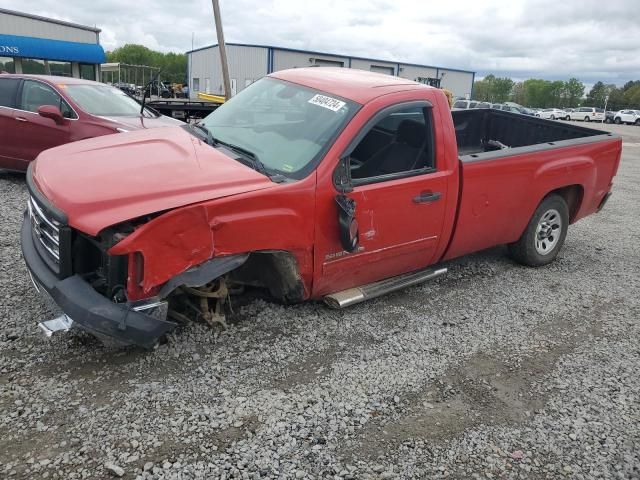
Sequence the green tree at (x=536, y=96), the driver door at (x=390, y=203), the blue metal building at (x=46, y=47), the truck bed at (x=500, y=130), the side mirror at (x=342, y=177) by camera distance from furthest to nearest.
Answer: the green tree at (x=536, y=96)
the blue metal building at (x=46, y=47)
the truck bed at (x=500, y=130)
the driver door at (x=390, y=203)
the side mirror at (x=342, y=177)

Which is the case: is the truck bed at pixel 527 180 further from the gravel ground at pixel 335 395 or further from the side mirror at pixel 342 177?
the side mirror at pixel 342 177

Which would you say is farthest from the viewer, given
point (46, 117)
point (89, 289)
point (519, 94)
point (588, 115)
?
point (519, 94)

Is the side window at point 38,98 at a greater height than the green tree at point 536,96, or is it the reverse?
the green tree at point 536,96

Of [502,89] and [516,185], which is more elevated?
[502,89]

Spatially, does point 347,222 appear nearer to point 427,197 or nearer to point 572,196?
point 427,197

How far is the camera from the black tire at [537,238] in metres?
5.13

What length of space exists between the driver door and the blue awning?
31242 mm

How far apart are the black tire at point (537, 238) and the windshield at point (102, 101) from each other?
580cm

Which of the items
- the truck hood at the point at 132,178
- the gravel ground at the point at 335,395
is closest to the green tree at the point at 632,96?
the gravel ground at the point at 335,395

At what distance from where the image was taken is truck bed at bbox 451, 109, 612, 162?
6.08m

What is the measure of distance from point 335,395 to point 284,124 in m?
1.99

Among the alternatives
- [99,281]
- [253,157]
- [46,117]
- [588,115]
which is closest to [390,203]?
[253,157]

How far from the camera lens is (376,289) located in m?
4.01

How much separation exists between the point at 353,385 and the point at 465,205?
1.95 metres
